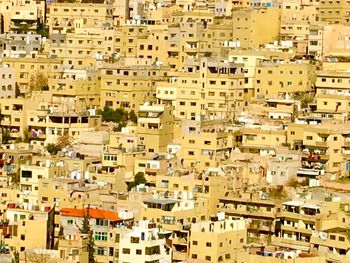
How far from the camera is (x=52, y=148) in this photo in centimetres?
3278

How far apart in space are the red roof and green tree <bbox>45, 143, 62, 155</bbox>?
5.74 m

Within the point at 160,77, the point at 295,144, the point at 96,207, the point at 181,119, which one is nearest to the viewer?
the point at 96,207

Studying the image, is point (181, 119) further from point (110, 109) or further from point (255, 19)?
point (255, 19)

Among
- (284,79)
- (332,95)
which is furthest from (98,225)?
(284,79)

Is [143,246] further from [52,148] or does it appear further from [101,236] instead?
[52,148]

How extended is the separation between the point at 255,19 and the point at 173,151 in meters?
9.01

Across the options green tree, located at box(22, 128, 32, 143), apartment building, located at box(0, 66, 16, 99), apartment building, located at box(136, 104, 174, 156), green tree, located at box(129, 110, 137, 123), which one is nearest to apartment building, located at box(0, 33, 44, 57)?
apartment building, located at box(0, 66, 16, 99)

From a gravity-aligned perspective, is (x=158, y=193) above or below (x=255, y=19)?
below

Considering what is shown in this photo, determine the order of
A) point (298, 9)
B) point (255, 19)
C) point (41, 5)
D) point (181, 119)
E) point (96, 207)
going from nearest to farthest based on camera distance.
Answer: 1. point (96, 207)
2. point (181, 119)
3. point (255, 19)
4. point (298, 9)
5. point (41, 5)

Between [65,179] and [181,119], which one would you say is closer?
[65,179]

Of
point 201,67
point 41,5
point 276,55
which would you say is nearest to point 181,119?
point 201,67

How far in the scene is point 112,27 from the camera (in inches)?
1645

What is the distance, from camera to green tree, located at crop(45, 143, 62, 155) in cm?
3253

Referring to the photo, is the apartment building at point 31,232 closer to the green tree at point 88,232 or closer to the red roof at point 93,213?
the red roof at point 93,213
